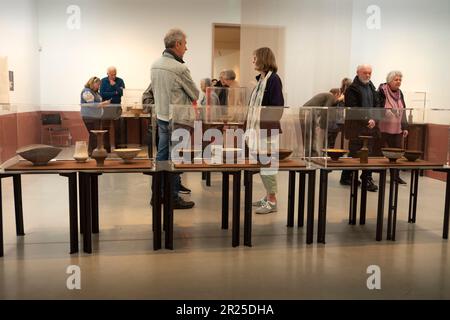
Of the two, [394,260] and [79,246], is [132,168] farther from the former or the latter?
[394,260]

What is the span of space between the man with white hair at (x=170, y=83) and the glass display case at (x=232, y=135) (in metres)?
0.50

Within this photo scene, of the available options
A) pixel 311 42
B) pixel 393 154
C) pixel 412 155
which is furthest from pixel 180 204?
pixel 311 42

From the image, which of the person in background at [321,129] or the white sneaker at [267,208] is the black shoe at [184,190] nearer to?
the white sneaker at [267,208]

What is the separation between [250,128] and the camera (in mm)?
3434

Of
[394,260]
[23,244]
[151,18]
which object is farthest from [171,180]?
[151,18]

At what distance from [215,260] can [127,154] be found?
3.09 ft

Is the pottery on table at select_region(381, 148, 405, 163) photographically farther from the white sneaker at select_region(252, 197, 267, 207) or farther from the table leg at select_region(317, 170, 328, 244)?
the white sneaker at select_region(252, 197, 267, 207)

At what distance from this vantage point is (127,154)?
3262mm

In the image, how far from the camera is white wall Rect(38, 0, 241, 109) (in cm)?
881

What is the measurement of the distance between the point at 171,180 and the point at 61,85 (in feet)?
21.6

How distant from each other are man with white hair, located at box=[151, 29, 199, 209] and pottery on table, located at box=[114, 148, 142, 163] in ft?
2.05

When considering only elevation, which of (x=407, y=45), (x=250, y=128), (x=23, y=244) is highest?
(x=407, y=45)

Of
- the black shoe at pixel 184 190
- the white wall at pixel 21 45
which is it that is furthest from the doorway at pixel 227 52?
the black shoe at pixel 184 190

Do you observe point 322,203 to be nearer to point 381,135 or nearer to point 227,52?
point 381,135
